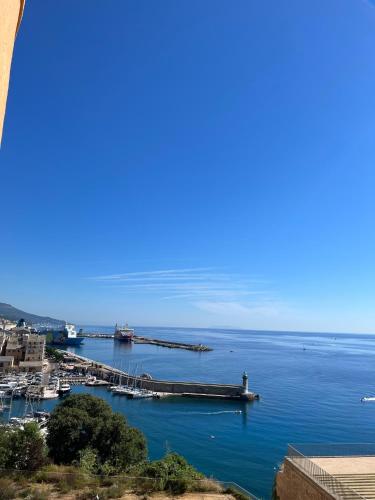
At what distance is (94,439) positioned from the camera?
15750mm

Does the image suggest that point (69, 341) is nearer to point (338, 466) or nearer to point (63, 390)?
point (63, 390)

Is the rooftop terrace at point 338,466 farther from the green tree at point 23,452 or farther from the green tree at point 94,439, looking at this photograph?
the green tree at point 94,439

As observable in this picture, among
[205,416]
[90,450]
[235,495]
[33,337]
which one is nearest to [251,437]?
[205,416]

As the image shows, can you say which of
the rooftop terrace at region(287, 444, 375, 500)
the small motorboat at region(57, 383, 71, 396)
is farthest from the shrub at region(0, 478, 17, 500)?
the small motorboat at region(57, 383, 71, 396)

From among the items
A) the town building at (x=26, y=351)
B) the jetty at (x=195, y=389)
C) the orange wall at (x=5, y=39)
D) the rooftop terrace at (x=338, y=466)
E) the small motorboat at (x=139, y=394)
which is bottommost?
the small motorboat at (x=139, y=394)

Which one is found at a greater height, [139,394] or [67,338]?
[67,338]

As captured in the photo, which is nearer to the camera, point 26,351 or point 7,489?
point 7,489

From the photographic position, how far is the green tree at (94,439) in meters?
15.6

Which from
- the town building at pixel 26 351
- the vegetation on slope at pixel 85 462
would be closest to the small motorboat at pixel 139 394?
the town building at pixel 26 351

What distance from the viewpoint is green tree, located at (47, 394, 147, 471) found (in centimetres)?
1561

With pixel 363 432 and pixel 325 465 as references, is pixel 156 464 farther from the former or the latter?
pixel 363 432

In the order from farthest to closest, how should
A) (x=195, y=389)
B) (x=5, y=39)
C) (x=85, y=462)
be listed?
(x=195, y=389) < (x=85, y=462) < (x=5, y=39)

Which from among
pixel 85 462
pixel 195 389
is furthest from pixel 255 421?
pixel 85 462

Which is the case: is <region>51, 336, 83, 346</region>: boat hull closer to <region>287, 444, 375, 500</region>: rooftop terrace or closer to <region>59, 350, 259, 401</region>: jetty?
<region>59, 350, 259, 401</region>: jetty
